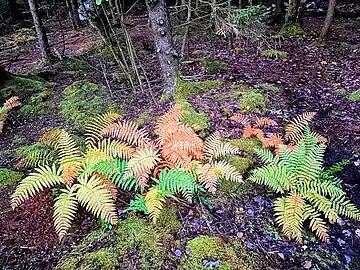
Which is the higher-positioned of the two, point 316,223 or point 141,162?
point 141,162

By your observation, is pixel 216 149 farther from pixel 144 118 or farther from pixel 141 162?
pixel 144 118

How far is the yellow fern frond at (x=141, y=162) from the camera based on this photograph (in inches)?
137

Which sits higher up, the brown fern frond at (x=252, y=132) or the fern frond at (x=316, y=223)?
the brown fern frond at (x=252, y=132)

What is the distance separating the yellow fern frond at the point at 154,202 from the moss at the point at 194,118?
1.55 metres

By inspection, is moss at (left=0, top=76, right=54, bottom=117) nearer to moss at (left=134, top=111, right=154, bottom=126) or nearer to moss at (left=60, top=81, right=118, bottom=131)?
moss at (left=60, top=81, right=118, bottom=131)

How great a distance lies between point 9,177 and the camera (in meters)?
4.07

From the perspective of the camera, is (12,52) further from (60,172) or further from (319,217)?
(319,217)

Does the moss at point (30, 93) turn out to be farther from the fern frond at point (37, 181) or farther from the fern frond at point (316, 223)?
the fern frond at point (316, 223)

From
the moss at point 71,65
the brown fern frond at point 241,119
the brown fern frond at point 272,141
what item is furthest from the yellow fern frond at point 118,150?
the moss at point 71,65

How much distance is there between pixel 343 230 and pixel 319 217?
0.85ft

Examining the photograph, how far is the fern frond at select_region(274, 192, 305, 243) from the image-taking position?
3238 millimetres

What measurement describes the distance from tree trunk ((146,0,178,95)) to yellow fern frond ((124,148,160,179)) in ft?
9.11

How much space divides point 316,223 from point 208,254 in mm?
1187

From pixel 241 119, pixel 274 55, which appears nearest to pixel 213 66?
pixel 274 55
